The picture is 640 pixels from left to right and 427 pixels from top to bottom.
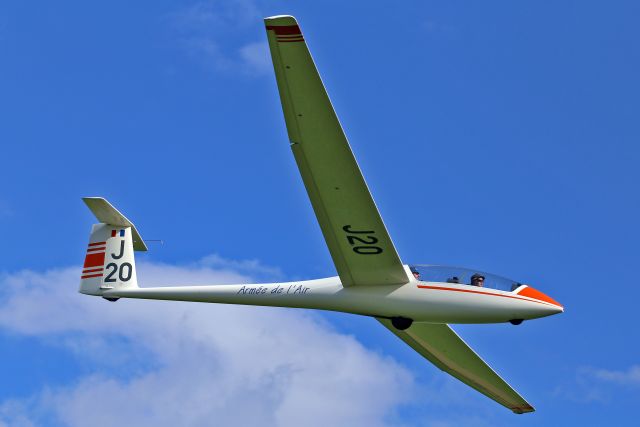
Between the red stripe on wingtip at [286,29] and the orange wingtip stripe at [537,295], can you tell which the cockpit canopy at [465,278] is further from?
the red stripe on wingtip at [286,29]

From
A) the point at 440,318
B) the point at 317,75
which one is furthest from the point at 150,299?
the point at 317,75

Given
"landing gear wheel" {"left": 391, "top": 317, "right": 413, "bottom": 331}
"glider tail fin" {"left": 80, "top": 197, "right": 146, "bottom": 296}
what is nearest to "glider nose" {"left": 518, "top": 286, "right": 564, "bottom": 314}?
"landing gear wheel" {"left": 391, "top": 317, "right": 413, "bottom": 331}

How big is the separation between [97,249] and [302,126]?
28.8ft

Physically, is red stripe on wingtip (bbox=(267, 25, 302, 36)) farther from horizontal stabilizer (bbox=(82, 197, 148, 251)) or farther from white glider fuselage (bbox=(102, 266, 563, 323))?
horizontal stabilizer (bbox=(82, 197, 148, 251))

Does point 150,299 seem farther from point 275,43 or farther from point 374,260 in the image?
point 275,43

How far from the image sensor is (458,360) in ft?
74.6

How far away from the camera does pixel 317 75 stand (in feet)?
51.5

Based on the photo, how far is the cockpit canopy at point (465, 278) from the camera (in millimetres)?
19141

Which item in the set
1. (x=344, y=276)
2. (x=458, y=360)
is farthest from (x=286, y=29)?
(x=458, y=360)

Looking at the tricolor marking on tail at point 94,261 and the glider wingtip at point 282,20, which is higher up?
the tricolor marking on tail at point 94,261

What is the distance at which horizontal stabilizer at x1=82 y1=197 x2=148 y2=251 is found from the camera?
76.2ft

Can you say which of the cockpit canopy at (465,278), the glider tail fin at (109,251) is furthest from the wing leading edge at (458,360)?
the glider tail fin at (109,251)

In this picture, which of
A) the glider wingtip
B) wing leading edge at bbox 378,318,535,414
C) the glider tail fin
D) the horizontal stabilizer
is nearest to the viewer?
the glider wingtip

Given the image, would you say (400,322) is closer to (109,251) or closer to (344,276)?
(344,276)
